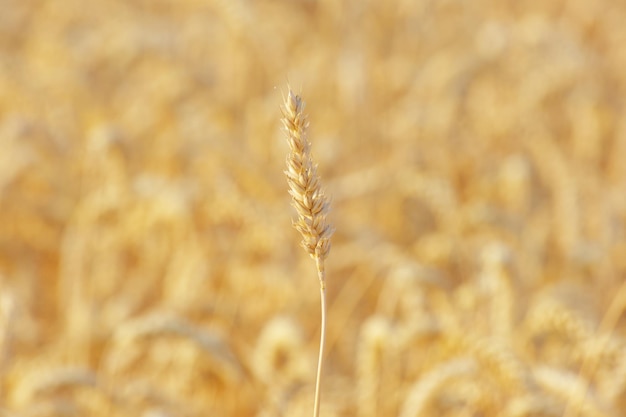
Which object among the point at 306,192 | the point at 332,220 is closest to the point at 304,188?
the point at 306,192

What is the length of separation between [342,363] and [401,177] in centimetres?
69

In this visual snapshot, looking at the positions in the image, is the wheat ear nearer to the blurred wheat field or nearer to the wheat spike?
the wheat spike

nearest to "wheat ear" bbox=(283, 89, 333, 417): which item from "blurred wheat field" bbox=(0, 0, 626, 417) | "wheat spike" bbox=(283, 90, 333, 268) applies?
"wheat spike" bbox=(283, 90, 333, 268)

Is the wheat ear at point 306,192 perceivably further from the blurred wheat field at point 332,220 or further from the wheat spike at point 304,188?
the blurred wheat field at point 332,220

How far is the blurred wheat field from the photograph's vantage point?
6.50 ft

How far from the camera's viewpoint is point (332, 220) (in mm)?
2990

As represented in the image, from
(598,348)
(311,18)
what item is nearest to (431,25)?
(311,18)

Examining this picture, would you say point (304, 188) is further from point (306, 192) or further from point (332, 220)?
point (332, 220)

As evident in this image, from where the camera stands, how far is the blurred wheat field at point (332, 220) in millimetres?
1980

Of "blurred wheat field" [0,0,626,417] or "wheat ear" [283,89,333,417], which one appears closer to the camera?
"wheat ear" [283,89,333,417]

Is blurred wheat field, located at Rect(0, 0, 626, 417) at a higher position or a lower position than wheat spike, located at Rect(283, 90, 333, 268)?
higher

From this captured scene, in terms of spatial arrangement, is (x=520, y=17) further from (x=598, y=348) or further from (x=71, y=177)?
(x=598, y=348)

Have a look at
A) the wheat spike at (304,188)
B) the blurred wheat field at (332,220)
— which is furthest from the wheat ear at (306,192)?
the blurred wheat field at (332,220)

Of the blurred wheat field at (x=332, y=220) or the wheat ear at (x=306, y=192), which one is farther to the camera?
the blurred wheat field at (x=332, y=220)
